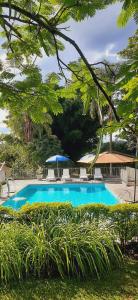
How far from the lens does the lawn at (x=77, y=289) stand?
525 centimetres

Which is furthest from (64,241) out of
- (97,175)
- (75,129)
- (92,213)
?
(75,129)

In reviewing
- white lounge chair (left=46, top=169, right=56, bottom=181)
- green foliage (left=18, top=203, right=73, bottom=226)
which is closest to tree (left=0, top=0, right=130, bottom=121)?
green foliage (left=18, top=203, right=73, bottom=226)

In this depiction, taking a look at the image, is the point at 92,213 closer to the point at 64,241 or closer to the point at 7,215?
the point at 64,241

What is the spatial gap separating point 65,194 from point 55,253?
16202mm

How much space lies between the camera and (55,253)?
607 cm

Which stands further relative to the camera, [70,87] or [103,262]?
[103,262]

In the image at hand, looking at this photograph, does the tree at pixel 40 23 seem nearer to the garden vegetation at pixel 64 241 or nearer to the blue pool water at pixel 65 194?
the garden vegetation at pixel 64 241

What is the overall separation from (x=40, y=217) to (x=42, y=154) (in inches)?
995

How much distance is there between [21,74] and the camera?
366cm

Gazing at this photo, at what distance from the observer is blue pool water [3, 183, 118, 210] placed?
62.4 ft

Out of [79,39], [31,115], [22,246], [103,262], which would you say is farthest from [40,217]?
[79,39]

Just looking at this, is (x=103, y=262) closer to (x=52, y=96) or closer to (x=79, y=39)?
(x=52, y=96)

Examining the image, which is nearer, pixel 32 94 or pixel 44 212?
pixel 32 94

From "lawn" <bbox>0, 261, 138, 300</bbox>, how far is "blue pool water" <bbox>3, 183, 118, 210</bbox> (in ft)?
39.1
